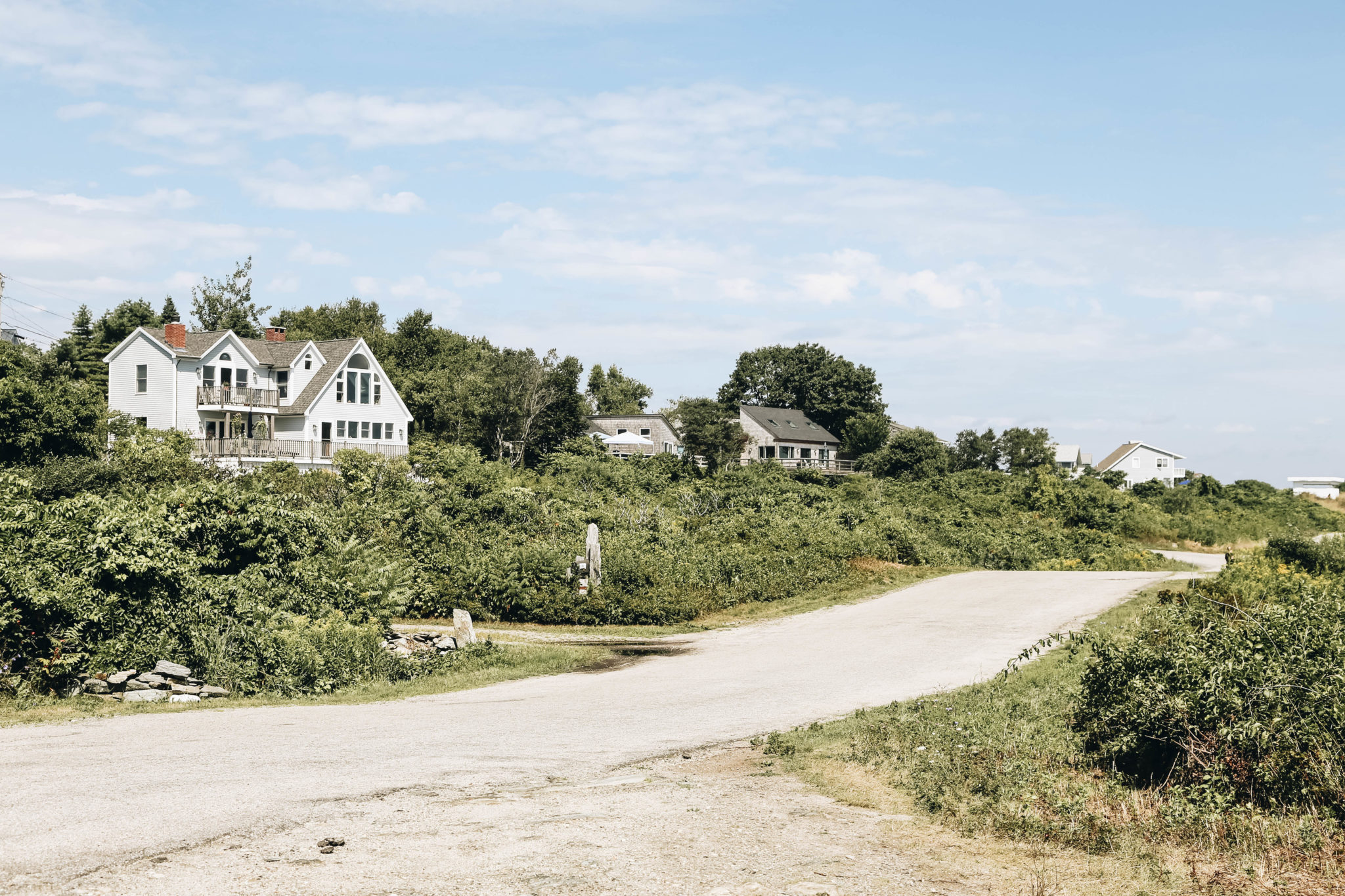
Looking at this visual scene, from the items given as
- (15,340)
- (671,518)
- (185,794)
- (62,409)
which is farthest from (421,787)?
(15,340)

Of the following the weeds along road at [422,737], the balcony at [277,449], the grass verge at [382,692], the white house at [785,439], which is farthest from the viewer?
the white house at [785,439]

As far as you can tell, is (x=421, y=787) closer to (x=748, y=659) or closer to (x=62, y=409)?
(x=748, y=659)

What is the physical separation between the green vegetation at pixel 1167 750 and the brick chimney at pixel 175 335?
50705mm

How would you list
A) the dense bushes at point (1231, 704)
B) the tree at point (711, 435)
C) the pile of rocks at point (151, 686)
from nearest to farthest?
the dense bushes at point (1231, 704) → the pile of rocks at point (151, 686) → the tree at point (711, 435)

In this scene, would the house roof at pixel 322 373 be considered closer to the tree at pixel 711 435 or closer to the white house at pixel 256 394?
the white house at pixel 256 394

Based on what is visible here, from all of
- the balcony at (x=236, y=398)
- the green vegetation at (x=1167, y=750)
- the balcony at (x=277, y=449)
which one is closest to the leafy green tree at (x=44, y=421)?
the balcony at (x=277, y=449)

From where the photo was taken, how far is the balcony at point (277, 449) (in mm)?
51906

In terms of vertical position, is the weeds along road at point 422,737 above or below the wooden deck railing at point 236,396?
below

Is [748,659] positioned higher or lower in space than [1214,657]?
lower

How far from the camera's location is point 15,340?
76.4 m

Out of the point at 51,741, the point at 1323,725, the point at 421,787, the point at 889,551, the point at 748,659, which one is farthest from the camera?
the point at 889,551

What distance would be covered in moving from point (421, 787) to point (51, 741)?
4.37 meters

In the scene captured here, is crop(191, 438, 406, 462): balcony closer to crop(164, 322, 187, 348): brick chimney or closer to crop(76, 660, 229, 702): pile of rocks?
crop(164, 322, 187, 348): brick chimney

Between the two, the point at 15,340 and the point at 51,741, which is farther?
the point at 15,340
